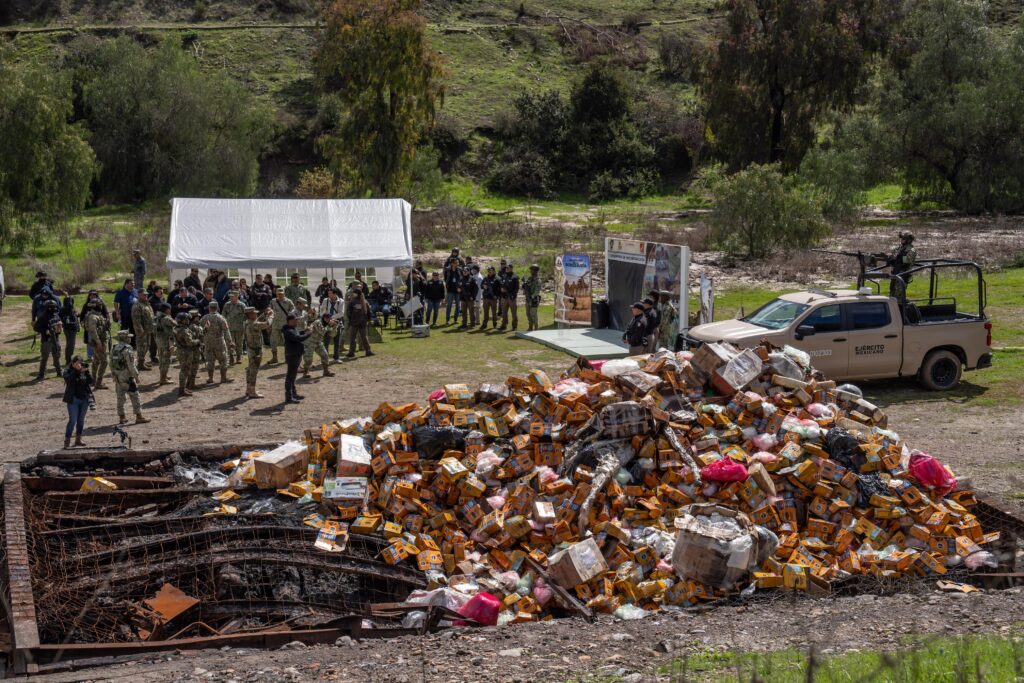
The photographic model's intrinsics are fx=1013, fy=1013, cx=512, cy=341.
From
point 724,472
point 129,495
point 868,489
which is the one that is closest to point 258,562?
point 129,495

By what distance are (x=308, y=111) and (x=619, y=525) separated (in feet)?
188

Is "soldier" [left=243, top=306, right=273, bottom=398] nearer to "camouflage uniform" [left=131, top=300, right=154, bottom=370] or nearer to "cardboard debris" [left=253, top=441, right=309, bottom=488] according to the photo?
"camouflage uniform" [left=131, top=300, right=154, bottom=370]

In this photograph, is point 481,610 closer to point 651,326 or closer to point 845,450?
point 845,450

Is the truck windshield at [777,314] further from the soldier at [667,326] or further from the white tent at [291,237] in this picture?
the white tent at [291,237]

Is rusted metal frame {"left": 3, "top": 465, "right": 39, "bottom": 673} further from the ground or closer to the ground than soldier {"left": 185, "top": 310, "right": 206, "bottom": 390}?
closer to the ground

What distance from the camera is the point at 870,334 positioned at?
1628 centimetres

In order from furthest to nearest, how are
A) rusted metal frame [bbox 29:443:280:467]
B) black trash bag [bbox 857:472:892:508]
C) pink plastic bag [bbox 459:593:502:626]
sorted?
1. rusted metal frame [bbox 29:443:280:467]
2. black trash bag [bbox 857:472:892:508]
3. pink plastic bag [bbox 459:593:502:626]

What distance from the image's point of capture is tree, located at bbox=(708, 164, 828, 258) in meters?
32.0

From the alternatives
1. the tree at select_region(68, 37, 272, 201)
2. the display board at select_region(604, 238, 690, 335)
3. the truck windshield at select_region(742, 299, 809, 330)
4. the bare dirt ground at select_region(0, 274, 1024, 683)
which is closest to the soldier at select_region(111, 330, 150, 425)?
the bare dirt ground at select_region(0, 274, 1024, 683)

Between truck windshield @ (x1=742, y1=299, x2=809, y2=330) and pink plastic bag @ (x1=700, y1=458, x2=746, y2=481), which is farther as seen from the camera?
truck windshield @ (x1=742, y1=299, x2=809, y2=330)

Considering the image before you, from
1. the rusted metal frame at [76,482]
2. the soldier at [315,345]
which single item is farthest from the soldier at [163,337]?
the rusted metal frame at [76,482]

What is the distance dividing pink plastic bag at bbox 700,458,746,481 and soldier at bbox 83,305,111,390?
11667 mm

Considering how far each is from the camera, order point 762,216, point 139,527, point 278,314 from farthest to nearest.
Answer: point 762,216 → point 278,314 → point 139,527

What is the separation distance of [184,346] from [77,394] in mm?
3633
